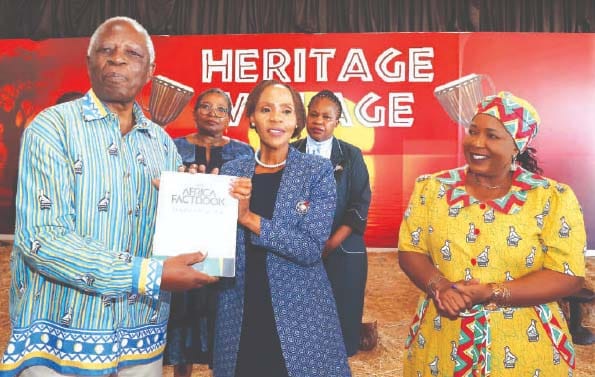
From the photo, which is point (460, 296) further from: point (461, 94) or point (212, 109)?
point (461, 94)

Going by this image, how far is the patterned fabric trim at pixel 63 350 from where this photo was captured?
170cm

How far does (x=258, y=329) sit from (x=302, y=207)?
0.48 m

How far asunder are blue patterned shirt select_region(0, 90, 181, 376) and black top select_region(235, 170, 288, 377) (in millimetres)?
406

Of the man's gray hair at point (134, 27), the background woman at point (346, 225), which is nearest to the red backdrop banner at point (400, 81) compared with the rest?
the background woman at point (346, 225)

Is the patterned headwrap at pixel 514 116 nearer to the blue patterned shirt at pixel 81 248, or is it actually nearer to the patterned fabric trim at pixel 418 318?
the patterned fabric trim at pixel 418 318

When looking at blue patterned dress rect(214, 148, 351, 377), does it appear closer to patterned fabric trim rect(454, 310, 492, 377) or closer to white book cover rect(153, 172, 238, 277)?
white book cover rect(153, 172, 238, 277)

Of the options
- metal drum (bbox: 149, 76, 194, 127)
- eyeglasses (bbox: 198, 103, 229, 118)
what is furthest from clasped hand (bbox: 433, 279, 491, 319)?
metal drum (bbox: 149, 76, 194, 127)

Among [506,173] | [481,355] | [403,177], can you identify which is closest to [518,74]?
[403,177]

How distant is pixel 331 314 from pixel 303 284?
0.59 feet

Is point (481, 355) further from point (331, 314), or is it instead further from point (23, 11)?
point (23, 11)

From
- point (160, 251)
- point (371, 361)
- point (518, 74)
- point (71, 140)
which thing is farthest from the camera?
point (518, 74)

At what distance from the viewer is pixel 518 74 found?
17.1ft

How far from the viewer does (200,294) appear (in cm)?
364

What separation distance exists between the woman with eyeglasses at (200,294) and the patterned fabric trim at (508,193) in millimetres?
1231
